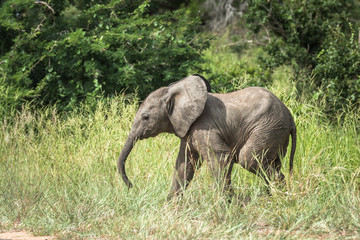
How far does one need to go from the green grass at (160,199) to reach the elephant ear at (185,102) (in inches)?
23.9

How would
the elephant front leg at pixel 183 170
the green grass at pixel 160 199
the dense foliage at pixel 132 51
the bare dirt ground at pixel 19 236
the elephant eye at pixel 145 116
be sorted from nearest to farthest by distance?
1. the green grass at pixel 160 199
2. the bare dirt ground at pixel 19 236
3. the elephant eye at pixel 145 116
4. the elephant front leg at pixel 183 170
5. the dense foliage at pixel 132 51

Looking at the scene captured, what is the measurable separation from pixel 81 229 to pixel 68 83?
534 centimetres

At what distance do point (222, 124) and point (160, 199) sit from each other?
0.99 m

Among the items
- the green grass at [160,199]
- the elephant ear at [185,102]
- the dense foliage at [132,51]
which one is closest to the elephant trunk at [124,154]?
the green grass at [160,199]

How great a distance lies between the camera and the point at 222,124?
16.2 feet

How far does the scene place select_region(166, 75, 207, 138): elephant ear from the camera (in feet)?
16.0

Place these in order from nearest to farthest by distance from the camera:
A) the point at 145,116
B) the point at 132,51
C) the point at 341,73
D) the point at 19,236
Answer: the point at 19,236 → the point at 145,116 → the point at 341,73 → the point at 132,51

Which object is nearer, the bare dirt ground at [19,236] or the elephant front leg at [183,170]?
the bare dirt ground at [19,236]

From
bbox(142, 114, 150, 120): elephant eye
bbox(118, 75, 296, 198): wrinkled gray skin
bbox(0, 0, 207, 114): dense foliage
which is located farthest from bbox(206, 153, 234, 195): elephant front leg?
bbox(0, 0, 207, 114): dense foliage

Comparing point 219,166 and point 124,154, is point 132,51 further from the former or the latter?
point 219,166

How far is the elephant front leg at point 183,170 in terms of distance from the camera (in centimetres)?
527

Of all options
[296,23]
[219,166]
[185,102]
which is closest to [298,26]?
[296,23]

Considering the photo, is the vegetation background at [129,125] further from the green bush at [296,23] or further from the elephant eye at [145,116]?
the elephant eye at [145,116]

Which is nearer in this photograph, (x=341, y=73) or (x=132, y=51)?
(x=341, y=73)
